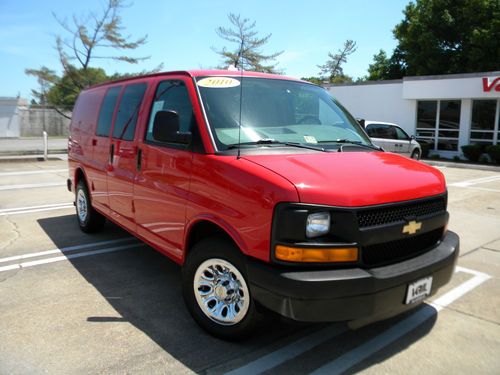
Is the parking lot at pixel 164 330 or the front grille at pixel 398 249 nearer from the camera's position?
the front grille at pixel 398 249

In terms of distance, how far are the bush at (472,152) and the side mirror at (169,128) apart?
18.8 m

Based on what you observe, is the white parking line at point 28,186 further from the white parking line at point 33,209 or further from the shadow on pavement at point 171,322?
the shadow on pavement at point 171,322

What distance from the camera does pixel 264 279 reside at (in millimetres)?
2768

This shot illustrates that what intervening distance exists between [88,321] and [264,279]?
1771mm

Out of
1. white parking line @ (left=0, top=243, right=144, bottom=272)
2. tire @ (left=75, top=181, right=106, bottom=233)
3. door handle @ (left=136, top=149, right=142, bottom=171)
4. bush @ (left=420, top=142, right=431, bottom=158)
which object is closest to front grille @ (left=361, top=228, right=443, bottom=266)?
door handle @ (left=136, top=149, right=142, bottom=171)

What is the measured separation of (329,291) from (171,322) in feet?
5.23

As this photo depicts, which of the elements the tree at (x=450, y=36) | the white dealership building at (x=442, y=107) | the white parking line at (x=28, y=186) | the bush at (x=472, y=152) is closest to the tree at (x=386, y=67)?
the tree at (x=450, y=36)

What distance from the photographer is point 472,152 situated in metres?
19.2

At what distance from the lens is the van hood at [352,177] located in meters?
2.76

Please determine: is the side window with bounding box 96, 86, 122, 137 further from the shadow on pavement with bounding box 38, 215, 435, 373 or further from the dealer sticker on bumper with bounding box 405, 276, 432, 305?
the dealer sticker on bumper with bounding box 405, 276, 432, 305

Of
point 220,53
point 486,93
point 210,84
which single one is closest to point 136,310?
point 210,84

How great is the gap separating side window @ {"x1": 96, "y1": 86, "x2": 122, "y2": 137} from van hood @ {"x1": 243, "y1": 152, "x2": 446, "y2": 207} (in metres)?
2.70

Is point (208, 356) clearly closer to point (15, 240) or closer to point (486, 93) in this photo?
point (15, 240)

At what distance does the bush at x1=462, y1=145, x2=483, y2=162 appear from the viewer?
19092mm
